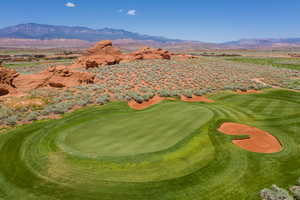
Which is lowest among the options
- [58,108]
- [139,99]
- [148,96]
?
[58,108]

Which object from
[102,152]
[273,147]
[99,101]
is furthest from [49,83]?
[273,147]

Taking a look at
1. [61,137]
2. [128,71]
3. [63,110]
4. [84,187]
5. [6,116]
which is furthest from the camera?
[128,71]

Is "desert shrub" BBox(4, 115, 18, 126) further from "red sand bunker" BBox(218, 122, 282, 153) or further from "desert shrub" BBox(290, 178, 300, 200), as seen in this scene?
"desert shrub" BBox(290, 178, 300, 200)

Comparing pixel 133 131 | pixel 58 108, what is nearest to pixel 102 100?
pixel 58 108

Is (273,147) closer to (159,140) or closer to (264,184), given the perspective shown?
(264,184)

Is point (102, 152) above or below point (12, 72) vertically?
below

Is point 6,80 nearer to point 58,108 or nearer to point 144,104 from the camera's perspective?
point 58,108

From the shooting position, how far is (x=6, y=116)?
736 inches

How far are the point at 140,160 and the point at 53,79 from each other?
26.0m

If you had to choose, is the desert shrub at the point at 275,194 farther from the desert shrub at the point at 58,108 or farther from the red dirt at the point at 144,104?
the desert shrub at the point at 58,108

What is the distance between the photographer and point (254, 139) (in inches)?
591

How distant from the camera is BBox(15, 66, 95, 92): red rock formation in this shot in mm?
29078

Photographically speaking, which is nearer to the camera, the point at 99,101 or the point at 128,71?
the point at 99,101

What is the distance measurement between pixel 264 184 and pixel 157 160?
5.69 m
